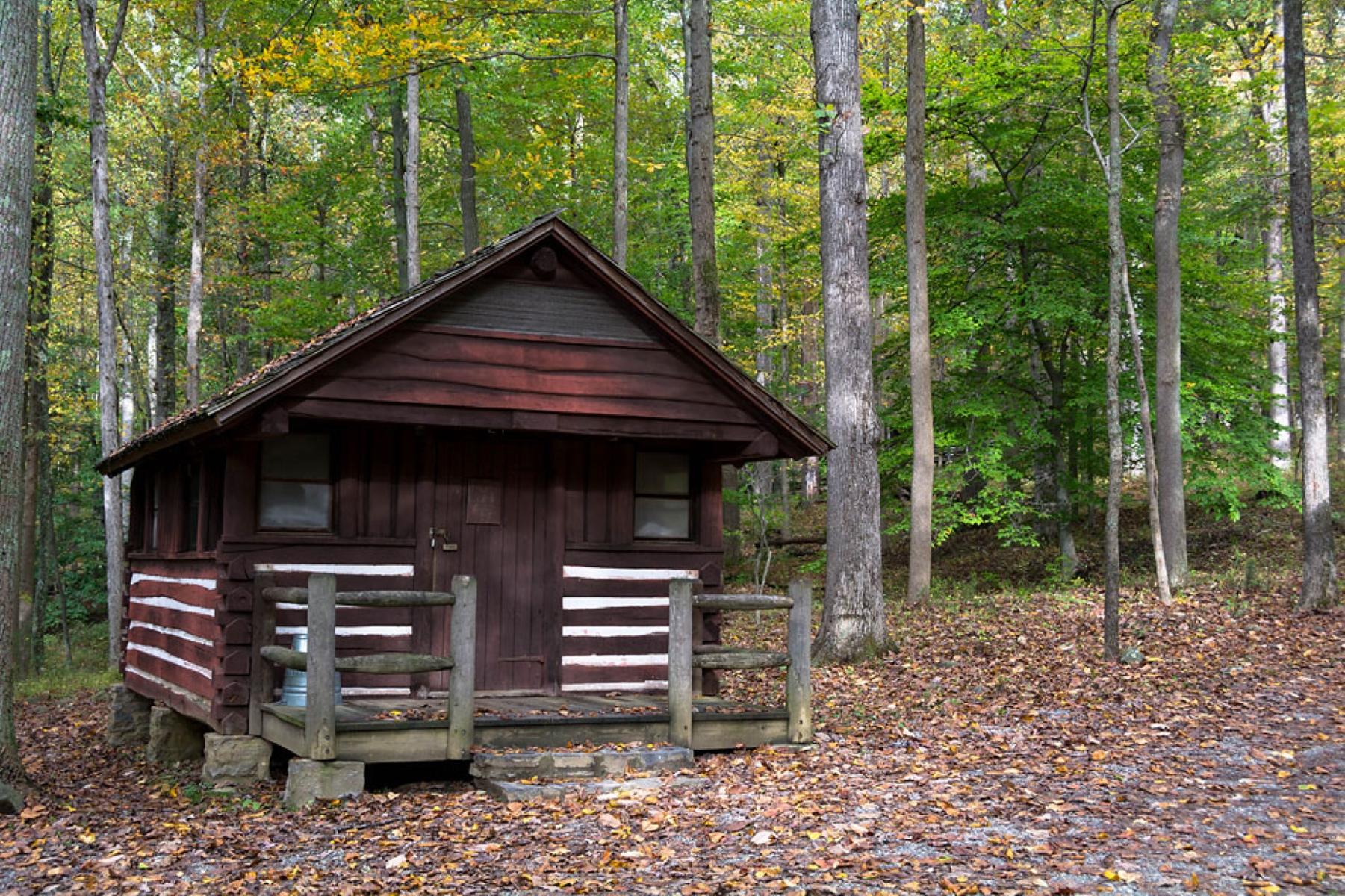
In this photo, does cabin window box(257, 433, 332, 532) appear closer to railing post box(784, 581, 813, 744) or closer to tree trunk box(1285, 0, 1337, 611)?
railing post box(784, 581, 813, 744)

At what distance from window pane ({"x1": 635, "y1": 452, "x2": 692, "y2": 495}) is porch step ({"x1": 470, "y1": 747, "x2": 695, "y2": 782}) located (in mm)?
3263

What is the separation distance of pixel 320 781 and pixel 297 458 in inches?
127

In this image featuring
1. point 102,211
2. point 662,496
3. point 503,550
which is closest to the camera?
point 503,550

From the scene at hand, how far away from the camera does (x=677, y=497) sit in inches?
459

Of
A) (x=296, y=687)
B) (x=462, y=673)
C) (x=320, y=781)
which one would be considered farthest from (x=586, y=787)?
(x=296, y=687)

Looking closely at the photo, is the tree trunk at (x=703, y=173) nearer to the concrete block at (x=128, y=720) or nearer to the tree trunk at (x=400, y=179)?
the tree trunk at (x=400, y=179)

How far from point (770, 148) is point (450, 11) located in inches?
482

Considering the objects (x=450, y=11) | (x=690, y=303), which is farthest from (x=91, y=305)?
(x=450, y=11)

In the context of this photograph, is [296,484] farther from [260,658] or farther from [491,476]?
[491,476]

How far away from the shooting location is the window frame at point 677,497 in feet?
37.7

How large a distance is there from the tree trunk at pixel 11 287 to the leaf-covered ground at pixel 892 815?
1174 millimetres

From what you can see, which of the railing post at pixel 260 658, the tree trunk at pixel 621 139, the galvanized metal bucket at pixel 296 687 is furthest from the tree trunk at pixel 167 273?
the galvanized metal bucket at pixel 296 687

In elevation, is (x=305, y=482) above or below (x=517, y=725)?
above

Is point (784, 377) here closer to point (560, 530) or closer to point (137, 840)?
point (560, 530)
